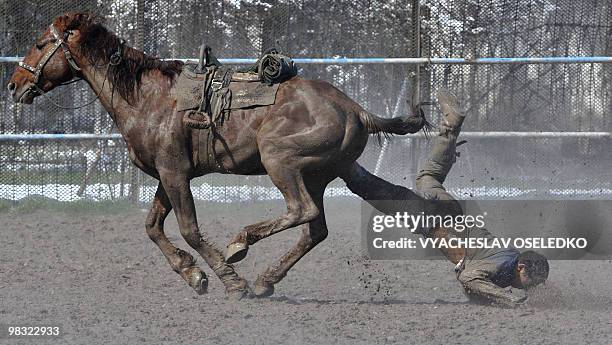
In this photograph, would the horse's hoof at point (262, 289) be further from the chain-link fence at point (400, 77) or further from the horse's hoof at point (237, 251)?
the chain-link fence at point (400, 77)

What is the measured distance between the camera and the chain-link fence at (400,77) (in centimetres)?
1156

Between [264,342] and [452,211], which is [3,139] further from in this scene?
[264,342]

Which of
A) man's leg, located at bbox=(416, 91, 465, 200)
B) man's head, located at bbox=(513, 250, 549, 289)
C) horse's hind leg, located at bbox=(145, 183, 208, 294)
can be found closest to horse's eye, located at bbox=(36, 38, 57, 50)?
horse's hind leg, located at bbox=(145, 183, 208, 294)

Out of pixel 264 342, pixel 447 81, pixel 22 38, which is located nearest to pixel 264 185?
pixel 447 81

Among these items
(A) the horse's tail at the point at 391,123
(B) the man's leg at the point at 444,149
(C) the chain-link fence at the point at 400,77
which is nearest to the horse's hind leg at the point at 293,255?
(A) the horse's tail at the point at 391,123

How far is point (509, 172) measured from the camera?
1171 centimetres

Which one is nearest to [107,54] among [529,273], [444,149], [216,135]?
[216,135]

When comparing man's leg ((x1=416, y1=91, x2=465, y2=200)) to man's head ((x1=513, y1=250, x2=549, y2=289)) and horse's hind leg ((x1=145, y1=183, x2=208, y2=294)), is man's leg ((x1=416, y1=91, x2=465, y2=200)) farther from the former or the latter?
horse's hind leg ((x1=145, y1=183, x2=208, y2=294))

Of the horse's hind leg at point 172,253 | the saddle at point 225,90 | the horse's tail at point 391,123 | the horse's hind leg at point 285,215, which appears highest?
the saddle at point 225,90

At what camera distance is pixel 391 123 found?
22.7 feet

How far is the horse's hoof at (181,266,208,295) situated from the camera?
686cm

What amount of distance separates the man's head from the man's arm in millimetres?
294

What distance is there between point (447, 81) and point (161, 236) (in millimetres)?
5359

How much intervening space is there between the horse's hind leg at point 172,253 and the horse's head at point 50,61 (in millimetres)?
1173
